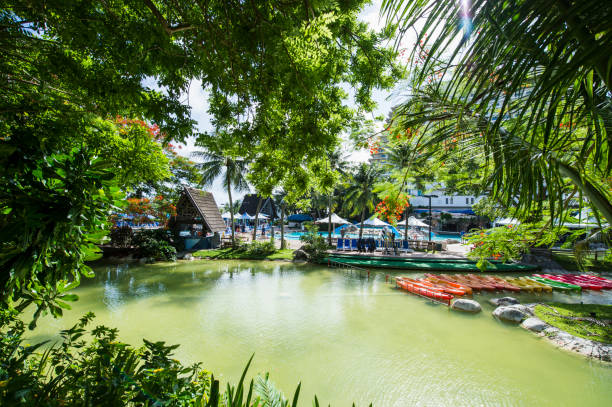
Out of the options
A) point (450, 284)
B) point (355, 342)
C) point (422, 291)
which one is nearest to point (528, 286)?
point (450, 284)

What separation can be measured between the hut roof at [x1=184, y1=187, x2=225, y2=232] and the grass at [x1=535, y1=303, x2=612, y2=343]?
57.2 feet

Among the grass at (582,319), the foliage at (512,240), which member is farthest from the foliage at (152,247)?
the grass at (582,319)

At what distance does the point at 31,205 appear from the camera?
1161 mm

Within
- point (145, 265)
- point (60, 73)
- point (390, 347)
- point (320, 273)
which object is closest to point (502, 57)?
point (60, 73)

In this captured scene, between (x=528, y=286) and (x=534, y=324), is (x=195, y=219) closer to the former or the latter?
(x=534, y=324)

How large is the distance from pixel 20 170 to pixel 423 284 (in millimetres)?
10940

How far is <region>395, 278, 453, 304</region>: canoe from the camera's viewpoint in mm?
8492

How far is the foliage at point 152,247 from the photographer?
1567cm

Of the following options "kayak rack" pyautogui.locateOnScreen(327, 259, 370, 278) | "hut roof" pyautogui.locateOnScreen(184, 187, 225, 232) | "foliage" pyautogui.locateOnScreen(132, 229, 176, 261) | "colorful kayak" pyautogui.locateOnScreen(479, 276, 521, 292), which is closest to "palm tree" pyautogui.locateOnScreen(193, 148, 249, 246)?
"hut roof" pyautogui.locateOnScreen(184, 187, 225, 232)

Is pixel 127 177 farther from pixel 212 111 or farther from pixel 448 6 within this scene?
pixel 448 6

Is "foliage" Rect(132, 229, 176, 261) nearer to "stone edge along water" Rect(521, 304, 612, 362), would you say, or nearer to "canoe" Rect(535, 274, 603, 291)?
"stone edge along water" Rect(521, 304, 612, 362)

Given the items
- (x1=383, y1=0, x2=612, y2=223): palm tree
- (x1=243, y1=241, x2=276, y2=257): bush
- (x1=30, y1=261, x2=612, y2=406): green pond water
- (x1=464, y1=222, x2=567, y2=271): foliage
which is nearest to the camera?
(x1=383, y1=0, x2=612, y2=223): palm tree

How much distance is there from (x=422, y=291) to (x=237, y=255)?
12249 mm

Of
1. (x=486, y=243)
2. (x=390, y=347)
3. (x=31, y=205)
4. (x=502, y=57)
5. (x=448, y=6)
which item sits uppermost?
(x=448, y=6)
